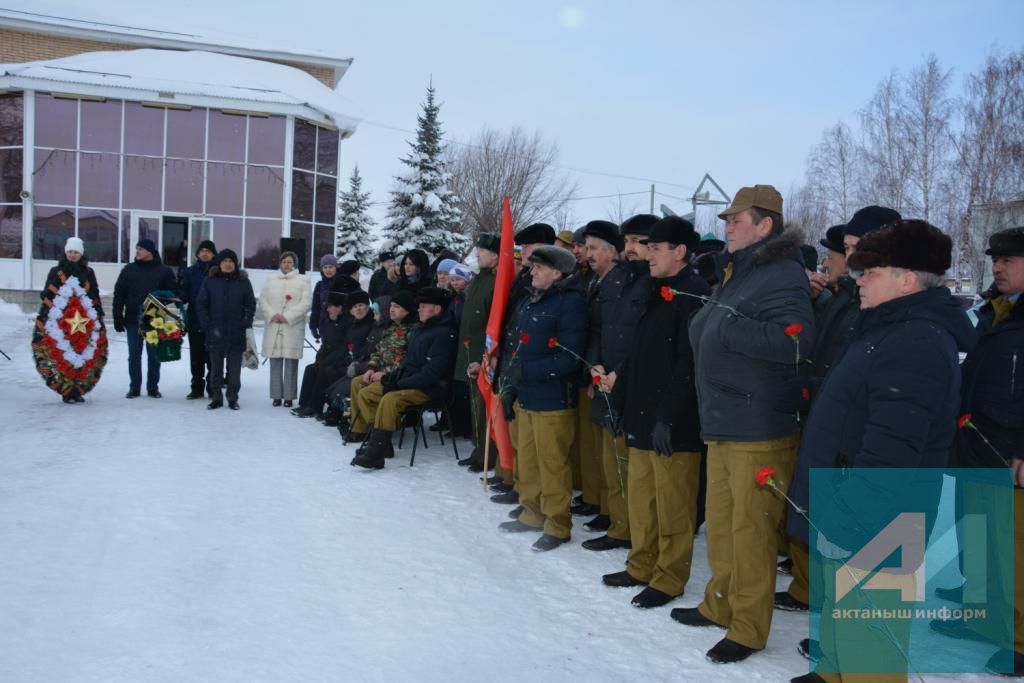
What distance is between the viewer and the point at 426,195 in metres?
29.0

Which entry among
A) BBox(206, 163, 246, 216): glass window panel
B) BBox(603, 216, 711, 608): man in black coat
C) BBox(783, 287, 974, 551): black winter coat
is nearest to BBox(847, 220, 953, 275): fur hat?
BBox(783, 287, 974, 551): black winter coat

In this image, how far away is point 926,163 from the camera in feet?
85.6

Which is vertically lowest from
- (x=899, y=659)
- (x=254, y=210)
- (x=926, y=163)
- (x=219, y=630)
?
(x=219, y=630)

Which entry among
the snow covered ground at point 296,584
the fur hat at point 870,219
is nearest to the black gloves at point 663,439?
the snow covered ground at point 296,584

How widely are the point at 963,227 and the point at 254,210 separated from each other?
21930 millimetres

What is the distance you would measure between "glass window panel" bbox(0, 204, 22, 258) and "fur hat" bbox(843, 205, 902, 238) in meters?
22.8

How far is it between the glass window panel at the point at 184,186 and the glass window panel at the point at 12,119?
373cm

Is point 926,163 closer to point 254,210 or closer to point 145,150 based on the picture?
point 254,210

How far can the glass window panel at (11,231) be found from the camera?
69.0ft

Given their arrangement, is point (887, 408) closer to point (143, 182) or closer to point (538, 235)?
point (538, 235)

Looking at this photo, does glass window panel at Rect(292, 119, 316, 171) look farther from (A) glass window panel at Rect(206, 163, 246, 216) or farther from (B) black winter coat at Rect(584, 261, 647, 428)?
(B) black winter coat at Rect(584, 261, 647, 428)

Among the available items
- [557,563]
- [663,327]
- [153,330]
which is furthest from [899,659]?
[153,330]

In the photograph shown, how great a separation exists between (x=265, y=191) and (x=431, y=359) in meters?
17.1

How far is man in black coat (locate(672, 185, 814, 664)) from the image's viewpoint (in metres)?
3.52
